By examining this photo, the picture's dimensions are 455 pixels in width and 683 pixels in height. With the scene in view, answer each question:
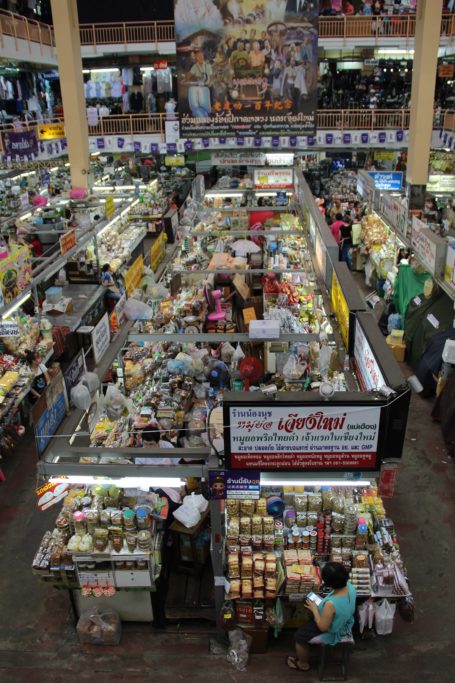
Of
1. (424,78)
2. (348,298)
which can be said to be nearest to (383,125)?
(424,78)

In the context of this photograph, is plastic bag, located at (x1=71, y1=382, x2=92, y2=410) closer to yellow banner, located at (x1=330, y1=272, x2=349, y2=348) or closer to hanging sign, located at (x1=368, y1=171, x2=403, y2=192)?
yellow banner, located at (x1=330, y1=272, x2=349, y2=348)

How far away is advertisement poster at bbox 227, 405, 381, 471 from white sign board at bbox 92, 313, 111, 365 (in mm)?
2402

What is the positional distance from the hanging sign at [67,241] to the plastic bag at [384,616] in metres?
8.39

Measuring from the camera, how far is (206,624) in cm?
592

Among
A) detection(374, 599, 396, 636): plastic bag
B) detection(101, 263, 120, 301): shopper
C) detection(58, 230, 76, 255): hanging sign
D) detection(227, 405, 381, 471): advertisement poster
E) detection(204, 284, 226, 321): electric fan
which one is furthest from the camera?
detection(101, 263, 120, 301): shopper

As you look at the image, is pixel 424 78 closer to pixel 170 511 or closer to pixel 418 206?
pixel 418 206

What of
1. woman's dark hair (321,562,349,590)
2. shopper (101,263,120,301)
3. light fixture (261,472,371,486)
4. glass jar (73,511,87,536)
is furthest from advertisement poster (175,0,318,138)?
woman's dark hair (321,562,349,590)

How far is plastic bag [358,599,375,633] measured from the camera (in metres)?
5.48

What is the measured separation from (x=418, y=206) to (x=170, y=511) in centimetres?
1154

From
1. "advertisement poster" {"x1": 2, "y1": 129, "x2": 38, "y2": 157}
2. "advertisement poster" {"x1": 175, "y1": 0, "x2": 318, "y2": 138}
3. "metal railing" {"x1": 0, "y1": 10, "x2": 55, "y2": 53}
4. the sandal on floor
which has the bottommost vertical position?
the sandal on floor

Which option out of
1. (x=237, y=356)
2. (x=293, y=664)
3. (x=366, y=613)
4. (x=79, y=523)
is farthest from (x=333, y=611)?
(x=237, y=356)

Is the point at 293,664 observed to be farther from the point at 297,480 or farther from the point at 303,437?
the point at 303,437

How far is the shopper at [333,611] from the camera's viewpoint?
489 centimetres

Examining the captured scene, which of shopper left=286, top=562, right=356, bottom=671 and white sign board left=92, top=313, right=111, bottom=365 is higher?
white sign board left=92, top=313, right=111, bottom=365
